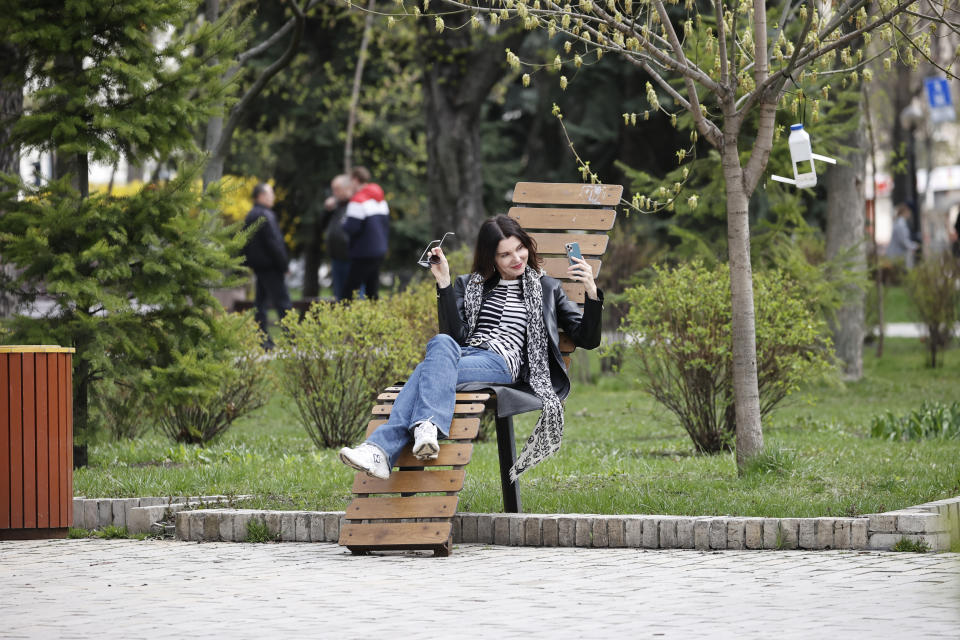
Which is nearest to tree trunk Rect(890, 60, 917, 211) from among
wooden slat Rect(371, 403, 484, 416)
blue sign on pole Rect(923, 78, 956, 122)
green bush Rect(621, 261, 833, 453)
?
blue sign on pole Rect(923, 78, 956, 122)

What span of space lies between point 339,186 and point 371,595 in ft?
46.5

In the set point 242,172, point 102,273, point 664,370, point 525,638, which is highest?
point 242,172

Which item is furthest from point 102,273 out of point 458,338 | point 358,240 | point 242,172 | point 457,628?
point 242,172

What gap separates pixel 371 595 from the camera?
18.3 feet

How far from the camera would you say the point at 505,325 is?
7867 millimetres

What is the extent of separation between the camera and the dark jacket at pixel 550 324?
730 cm

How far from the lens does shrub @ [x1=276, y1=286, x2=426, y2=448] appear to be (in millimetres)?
10727

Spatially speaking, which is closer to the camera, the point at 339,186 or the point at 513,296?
the point at 513,296

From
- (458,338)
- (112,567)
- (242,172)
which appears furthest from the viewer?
(242,172)

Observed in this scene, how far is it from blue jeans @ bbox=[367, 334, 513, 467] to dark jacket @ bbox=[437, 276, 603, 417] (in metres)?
0.28

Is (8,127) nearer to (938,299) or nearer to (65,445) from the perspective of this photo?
(65,445)

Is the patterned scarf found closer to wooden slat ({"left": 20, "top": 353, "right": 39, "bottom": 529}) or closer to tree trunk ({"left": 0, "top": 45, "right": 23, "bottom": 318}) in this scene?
wooden slat ({"left": 20, "top": 353, "right": 39, "bottom": 529})

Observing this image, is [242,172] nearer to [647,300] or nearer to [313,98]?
[313,98]

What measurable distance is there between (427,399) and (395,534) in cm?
72
